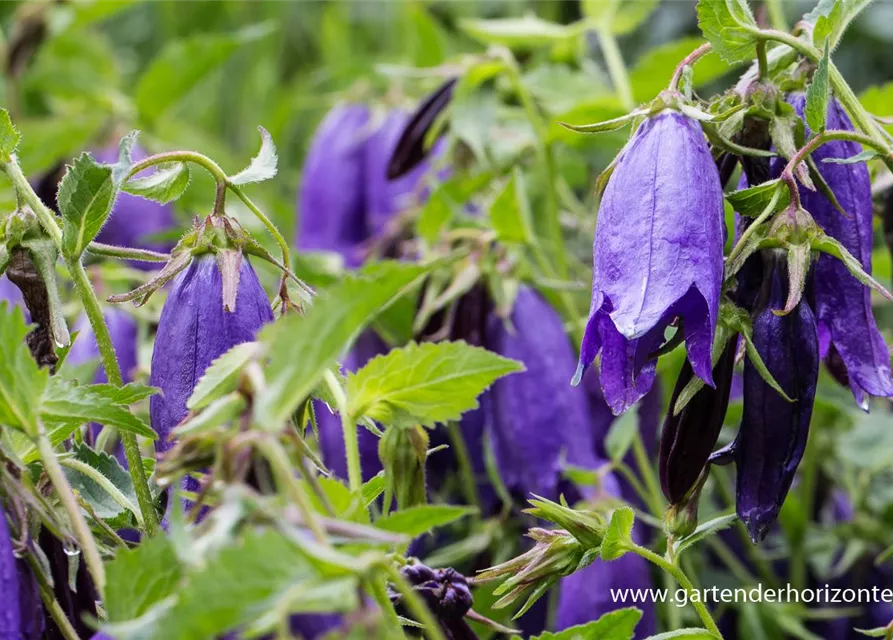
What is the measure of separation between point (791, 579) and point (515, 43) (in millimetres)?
768

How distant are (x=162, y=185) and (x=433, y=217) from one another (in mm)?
584

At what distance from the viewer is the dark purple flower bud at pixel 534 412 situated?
44.4 inches

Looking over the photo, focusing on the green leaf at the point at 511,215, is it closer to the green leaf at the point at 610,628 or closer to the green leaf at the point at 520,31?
the green leaf at the point at 520,31

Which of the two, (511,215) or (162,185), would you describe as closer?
(162,185)

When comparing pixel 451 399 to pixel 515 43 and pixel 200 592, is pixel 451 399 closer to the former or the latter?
pixel 200 592

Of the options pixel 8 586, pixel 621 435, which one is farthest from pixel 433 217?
pixel 8 586

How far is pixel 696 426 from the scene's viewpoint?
683mm

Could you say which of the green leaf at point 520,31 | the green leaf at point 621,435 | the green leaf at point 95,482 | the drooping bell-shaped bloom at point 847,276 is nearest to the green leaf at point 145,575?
the green leaf at point 95,482

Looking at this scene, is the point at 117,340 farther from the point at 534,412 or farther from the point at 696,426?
the point at 696,426

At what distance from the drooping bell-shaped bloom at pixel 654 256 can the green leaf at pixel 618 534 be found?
0.06 m

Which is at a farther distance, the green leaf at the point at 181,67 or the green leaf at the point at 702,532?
the green leaf at the point at 181,67

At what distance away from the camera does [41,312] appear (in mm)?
719

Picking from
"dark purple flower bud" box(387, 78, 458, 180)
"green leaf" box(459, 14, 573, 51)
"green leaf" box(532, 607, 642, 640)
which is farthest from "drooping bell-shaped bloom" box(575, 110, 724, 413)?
"green leaf" box(459, 14, 573, 51)

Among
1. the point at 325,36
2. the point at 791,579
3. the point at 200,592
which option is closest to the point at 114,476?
the point at 200,592
